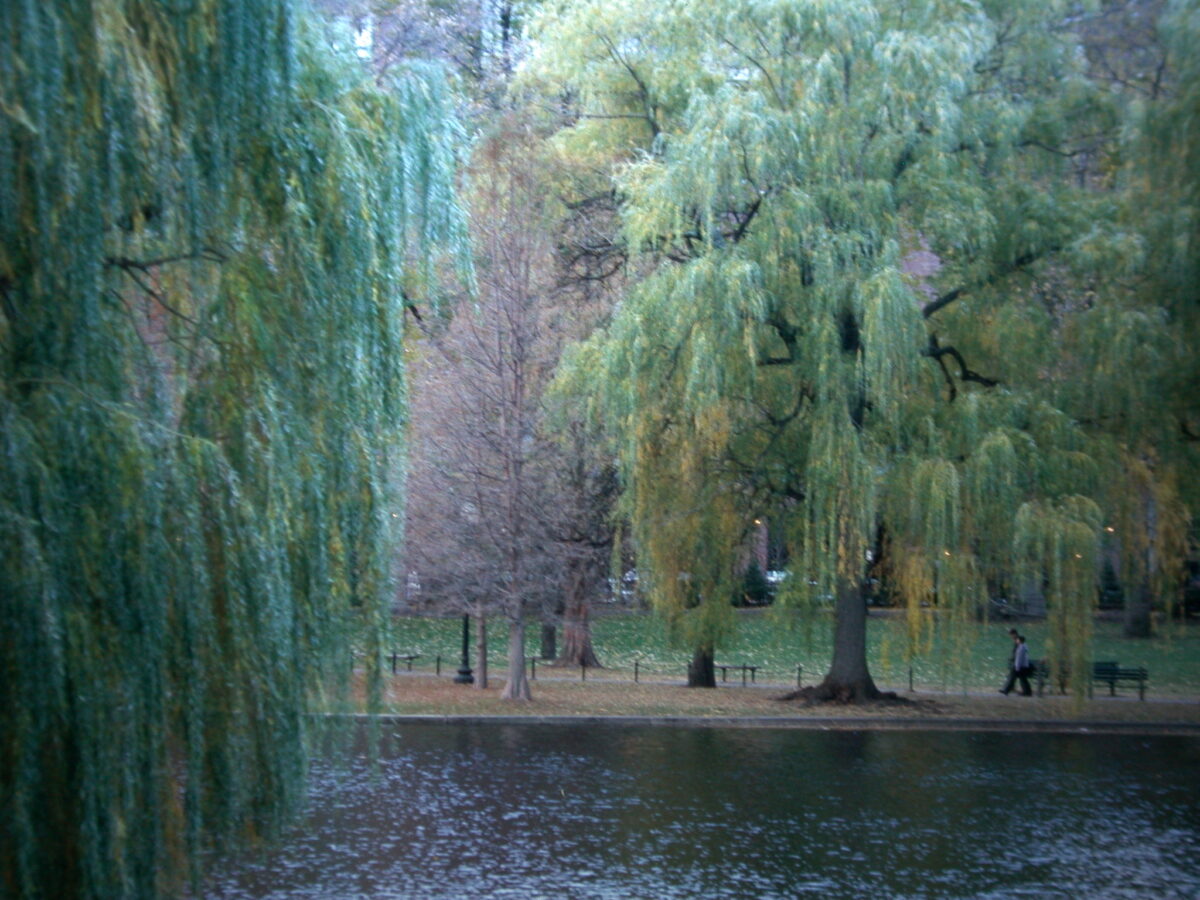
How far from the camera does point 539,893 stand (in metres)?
12.2

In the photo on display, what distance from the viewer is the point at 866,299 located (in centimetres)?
2073

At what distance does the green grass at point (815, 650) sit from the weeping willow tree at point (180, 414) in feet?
49.5

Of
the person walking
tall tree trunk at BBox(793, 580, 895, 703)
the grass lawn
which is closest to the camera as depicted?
the grass lawn

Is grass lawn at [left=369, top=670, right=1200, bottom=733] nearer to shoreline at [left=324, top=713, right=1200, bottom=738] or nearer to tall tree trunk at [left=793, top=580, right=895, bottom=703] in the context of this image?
shoreline at [left=324, top=713, right=1200, bottom=738]

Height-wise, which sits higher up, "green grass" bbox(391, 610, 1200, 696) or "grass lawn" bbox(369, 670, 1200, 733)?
"green grass" bbox(391, 610, 1200, 696)

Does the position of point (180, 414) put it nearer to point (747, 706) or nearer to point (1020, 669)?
point (747, 706)

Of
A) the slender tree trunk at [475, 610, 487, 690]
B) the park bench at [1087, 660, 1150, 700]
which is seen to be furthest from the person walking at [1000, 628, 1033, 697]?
the slender tree trunk at [475, 610, 487, 690]

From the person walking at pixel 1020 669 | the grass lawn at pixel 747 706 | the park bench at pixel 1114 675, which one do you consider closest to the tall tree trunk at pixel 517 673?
the grass lawn at pixel 747 706

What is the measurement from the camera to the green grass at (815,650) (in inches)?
975

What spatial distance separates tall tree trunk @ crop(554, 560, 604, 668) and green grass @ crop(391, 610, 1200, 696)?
87 cm

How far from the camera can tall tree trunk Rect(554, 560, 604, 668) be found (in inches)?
1075

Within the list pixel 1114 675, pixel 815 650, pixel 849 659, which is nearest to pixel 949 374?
pixel 849 659

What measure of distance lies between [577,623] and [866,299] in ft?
34.7

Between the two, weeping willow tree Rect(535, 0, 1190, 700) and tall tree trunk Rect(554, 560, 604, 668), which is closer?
weeping willow tree Rect(535, 0, 1190, 700)
